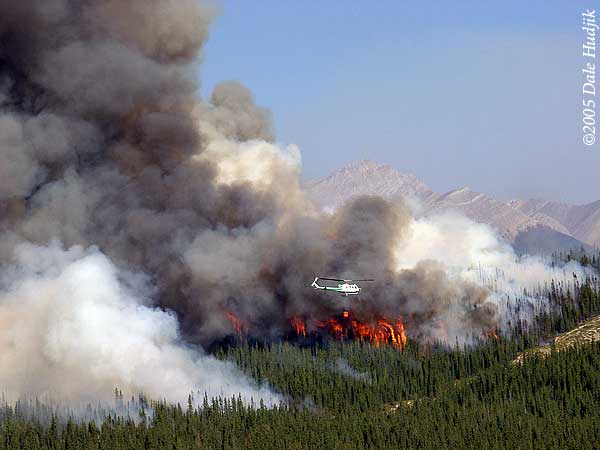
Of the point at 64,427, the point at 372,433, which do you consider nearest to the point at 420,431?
the point at 372,433

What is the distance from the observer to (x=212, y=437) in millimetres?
188750

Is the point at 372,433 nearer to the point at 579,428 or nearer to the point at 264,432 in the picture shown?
the point at 264,432

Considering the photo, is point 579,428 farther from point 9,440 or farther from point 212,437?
point 9,440

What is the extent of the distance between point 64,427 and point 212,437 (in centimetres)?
2959

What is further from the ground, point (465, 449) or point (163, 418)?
point (163, 418)

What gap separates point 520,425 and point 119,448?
238ft

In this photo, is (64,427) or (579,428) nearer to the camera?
(579,428)

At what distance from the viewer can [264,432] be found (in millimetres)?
189750

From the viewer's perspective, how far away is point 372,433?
190125mm

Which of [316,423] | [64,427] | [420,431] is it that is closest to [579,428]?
[420,431]

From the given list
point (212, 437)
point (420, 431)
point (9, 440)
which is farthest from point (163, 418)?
point (420, 431)

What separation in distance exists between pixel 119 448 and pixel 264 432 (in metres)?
26.2

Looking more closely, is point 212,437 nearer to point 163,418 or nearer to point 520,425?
point 163,418

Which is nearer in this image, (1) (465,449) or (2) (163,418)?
(1) (465,449)
